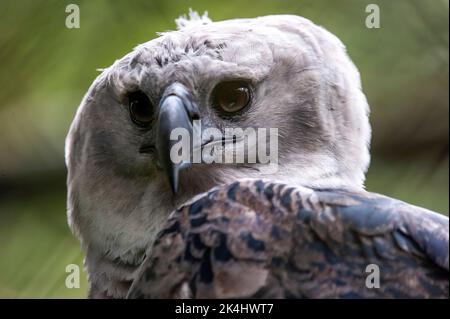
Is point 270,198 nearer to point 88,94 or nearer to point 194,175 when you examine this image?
point 194,175

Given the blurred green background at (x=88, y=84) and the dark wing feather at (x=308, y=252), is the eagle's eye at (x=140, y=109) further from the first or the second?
the dark wing feather at (x=308, y=252)

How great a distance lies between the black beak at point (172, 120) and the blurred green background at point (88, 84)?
1.58ft

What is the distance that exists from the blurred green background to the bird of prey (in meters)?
0.18

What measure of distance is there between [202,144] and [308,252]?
0.55 metres

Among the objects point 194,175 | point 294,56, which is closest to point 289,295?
point 194,175

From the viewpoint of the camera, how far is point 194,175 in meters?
2.33

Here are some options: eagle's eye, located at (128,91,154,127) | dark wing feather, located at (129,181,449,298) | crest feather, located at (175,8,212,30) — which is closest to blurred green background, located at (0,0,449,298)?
crest feather, located at (175,8,212,30)

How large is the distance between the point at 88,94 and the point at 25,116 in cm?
32

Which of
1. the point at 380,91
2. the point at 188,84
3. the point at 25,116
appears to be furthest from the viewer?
the point at 380,91

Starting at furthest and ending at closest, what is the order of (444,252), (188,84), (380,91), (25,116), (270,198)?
(380,91), (25,116), (188,84), (270,198), (444,252)

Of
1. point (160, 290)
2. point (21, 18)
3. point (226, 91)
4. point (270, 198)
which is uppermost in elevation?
point (21, 18)

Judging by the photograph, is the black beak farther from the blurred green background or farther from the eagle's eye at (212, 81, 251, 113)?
the blurred green background

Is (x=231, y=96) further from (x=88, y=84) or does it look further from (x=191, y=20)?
(x=88, y=84)

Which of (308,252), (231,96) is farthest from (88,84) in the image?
(308,252)
